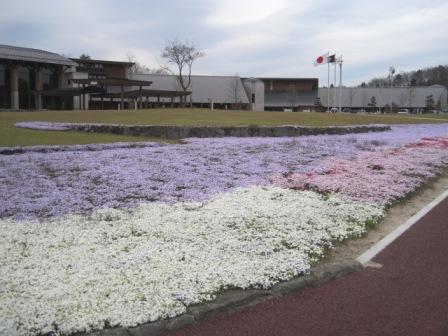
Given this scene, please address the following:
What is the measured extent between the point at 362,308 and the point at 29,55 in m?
71.2

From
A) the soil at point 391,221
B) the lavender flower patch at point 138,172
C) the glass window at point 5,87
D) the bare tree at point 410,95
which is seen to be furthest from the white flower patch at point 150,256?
the bare tree at point 410,95

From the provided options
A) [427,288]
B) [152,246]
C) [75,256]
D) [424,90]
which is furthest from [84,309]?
[424,90]

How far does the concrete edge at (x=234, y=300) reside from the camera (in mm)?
4591

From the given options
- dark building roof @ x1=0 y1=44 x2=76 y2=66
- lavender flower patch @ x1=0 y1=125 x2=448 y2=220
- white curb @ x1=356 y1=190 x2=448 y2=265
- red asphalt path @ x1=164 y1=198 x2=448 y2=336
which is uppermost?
dark building roof @ x1=0 y1=44 x2=76 y2=66

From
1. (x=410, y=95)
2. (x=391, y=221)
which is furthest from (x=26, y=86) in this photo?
(x=410, y=95)

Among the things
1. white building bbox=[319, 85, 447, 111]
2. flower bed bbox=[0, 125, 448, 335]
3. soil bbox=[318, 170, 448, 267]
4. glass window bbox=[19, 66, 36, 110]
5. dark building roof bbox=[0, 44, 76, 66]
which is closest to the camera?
flower bed bbox=[0, 125, 448, 335]

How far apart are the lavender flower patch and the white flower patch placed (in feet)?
3.39

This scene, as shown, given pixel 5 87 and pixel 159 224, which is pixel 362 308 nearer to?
pixel 159 224

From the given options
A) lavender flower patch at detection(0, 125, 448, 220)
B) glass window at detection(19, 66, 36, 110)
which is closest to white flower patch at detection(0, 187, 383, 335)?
lavender flower patch at detection(0, 125, 448, 220)

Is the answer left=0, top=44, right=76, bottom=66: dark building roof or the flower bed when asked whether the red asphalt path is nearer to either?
the flower bed

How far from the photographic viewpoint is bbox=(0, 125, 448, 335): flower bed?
16.8 ft

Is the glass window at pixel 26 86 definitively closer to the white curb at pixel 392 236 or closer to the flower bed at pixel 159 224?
the flower bed at pixel 159 224

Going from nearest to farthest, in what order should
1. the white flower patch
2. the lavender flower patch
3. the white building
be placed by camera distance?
the white flower patch
the lavender flower patch
the white building

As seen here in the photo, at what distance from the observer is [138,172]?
1316 cm
